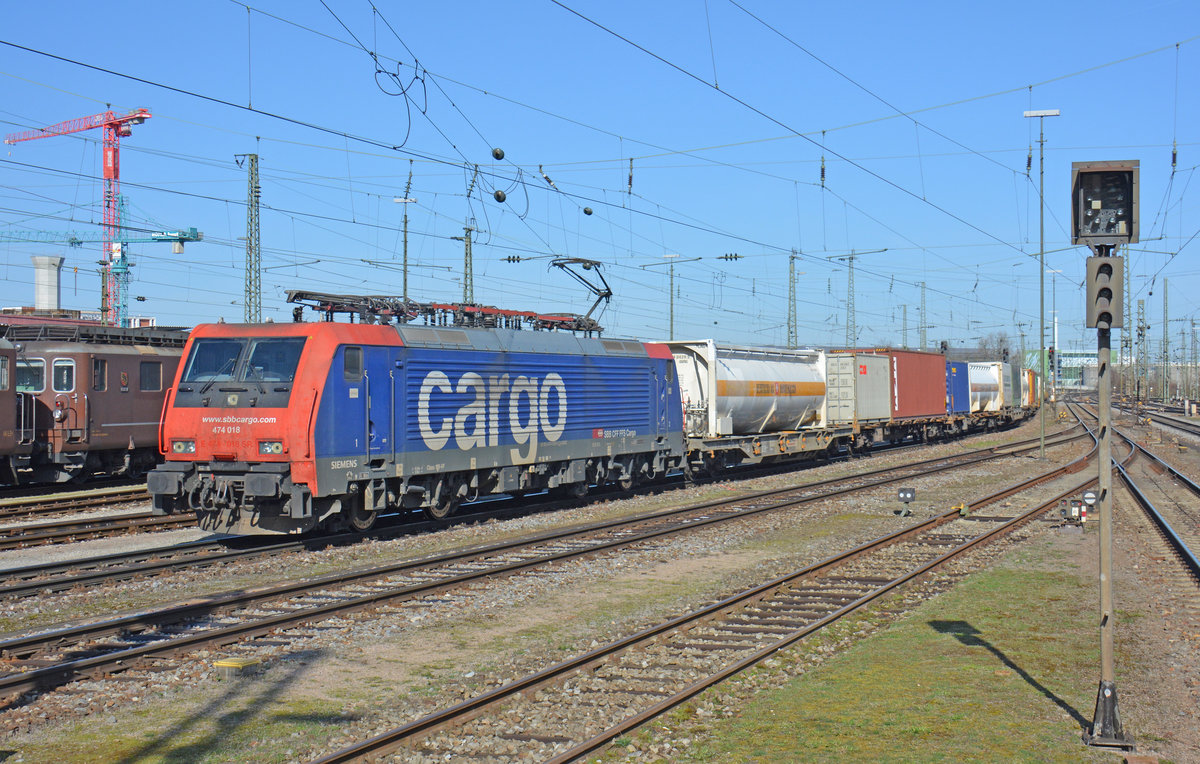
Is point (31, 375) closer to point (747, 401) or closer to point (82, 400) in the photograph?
point (82, 400)

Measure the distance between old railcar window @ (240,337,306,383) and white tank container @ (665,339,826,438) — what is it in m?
12.7

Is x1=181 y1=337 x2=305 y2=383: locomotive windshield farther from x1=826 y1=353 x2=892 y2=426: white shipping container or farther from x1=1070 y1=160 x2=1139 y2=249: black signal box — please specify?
x1=826 y1=353 x2=892 y2=426: white shipping container

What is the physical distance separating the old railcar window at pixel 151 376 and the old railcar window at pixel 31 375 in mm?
2451

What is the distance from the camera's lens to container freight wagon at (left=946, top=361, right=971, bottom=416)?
46656 millimetres

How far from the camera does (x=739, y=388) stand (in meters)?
26.9

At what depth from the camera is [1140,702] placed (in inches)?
311

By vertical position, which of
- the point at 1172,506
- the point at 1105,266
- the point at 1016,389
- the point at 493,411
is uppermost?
the point at 1105,266

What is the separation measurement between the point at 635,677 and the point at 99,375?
66.8ft

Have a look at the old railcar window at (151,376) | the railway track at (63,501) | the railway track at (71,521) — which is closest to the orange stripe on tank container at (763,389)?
the railway track at (71,521)

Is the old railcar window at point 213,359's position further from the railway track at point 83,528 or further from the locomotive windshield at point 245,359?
the railway track at point 83,528

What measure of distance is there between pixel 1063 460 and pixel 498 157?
24452 mm

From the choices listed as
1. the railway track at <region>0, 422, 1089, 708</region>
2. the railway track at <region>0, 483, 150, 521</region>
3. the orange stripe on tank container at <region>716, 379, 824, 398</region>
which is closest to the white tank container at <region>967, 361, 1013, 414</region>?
the orange stripe on tank container at <region>716, 379, 824, 398</region>

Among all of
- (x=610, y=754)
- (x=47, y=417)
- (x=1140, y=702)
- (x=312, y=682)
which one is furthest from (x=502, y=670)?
(x=47, y=417)

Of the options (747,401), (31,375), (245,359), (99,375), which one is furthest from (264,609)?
(747,401)
